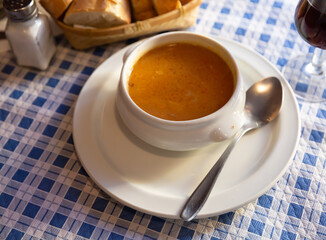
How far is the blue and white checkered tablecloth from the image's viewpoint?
3.32 ft

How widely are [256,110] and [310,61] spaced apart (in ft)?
1.19

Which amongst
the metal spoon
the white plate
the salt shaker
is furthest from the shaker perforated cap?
the metal spoon

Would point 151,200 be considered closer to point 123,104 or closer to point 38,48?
point 123,104

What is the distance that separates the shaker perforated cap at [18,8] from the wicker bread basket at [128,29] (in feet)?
0.41

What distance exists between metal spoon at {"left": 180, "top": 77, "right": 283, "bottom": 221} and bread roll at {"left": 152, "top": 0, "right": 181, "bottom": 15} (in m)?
0.38

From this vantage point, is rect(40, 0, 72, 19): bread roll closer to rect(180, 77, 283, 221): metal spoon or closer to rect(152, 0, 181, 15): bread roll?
rect(152, 0, 181, 15): bread roll

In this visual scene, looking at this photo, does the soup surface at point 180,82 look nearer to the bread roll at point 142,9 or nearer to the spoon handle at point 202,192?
the spoon handle at point 202,192

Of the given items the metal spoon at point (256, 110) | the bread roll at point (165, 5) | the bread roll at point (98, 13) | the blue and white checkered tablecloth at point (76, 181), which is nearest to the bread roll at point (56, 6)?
the bread roll at point (98, 13)

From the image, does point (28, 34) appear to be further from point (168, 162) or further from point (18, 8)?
point (168, 162)

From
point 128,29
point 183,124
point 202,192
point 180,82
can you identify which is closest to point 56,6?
point 128,29

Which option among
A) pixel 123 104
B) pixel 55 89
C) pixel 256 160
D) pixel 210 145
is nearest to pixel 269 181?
pixel 256 160

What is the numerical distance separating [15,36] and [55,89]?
200mm

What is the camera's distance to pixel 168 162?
1062mm

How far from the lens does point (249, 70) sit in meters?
1.24
